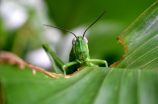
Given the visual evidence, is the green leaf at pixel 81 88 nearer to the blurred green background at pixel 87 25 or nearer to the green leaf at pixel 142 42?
the green leaf at pixel 142 42

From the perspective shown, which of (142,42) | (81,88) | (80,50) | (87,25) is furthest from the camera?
(87,25)

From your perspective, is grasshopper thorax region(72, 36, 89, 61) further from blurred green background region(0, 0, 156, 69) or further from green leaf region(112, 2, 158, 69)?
blurred green background region(0, 0, 156, 69)

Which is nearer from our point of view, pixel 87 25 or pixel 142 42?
pixel 142 42

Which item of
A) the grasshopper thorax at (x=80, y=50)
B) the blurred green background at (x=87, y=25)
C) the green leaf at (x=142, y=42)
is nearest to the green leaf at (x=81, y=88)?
the green leaf at (x=142, y=42)

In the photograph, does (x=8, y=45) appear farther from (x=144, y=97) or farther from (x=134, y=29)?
(x=144, y=97)

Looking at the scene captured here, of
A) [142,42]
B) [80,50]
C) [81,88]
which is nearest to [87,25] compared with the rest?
[80,50]

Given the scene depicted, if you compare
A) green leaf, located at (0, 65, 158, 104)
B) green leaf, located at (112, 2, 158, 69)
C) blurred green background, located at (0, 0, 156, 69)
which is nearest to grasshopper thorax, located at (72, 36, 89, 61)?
green leaf, located at (112, 2, 158, 69)

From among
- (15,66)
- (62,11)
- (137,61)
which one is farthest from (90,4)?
(15,66)

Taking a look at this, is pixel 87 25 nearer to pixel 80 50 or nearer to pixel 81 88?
pixel 80 50

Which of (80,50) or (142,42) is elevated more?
(142,42)
